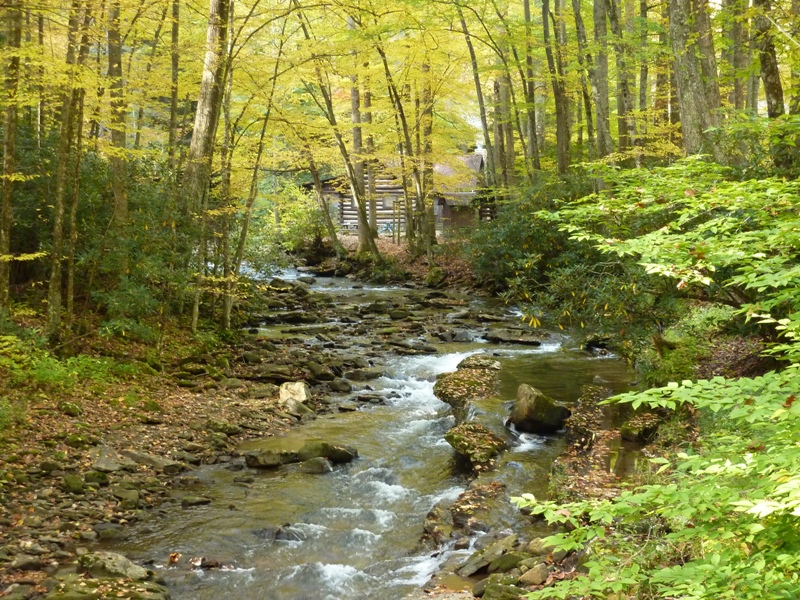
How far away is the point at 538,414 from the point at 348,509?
301 centimetres

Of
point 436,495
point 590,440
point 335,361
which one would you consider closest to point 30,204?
point 335,361

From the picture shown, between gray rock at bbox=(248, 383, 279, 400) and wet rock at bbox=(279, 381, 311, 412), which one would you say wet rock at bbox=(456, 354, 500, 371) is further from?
gray rock at bbox=(248, 383, 279, 400)

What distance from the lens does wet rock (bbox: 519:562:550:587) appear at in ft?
16.1

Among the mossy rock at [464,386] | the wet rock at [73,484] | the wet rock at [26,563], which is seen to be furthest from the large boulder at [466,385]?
the wet rock at [26,563]

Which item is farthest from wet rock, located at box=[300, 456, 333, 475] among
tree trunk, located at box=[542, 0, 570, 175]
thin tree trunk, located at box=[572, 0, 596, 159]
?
tree trunk, located at box=[542, 0, 570, 175]

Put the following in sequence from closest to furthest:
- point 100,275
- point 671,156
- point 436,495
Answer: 1. point 436,495
2. point 100,275
3. point 671,156

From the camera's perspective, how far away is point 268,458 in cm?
800

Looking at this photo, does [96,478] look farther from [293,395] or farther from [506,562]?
[506,562]

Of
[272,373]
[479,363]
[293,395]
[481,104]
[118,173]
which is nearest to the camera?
[118,173]

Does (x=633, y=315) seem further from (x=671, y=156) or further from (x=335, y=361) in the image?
(x=671, y=156)

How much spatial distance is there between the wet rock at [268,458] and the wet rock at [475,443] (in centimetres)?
207

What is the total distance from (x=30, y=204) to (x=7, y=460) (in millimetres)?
4380

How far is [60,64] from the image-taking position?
750 centimetres

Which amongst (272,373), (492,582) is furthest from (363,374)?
(492,582)
